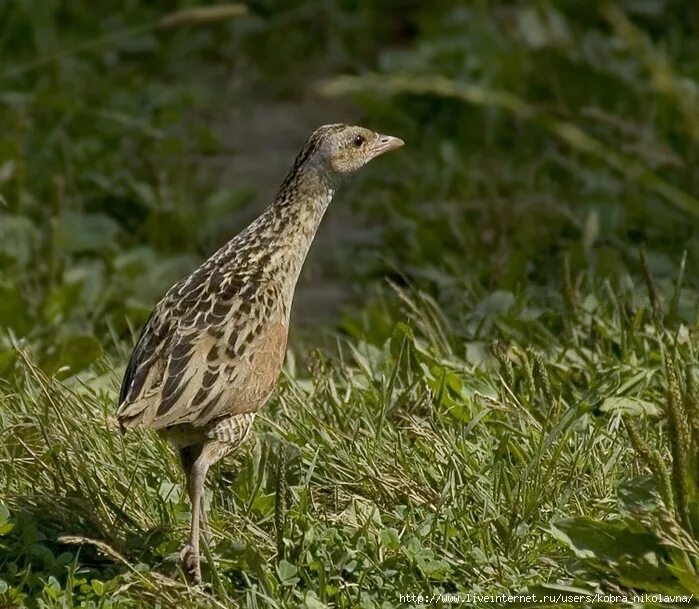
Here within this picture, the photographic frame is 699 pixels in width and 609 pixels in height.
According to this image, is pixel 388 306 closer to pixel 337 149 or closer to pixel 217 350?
pixel 337 149

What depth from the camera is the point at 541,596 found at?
4.46m

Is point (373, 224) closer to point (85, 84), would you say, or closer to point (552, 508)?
point (85, 84)

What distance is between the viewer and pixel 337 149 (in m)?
6.04

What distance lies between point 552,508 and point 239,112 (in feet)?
20.3

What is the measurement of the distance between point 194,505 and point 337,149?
1706 mm

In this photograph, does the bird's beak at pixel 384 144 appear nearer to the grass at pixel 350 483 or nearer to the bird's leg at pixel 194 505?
the grass at pixel 350 483

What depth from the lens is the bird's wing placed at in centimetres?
492

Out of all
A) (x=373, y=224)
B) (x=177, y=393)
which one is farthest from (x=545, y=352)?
(x=373, y=224)

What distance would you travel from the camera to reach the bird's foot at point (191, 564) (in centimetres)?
474

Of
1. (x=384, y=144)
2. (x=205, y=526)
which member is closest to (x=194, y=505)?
(x=205, y=526)

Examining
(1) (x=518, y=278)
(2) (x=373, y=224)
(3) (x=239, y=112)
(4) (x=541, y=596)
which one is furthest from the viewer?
(3) (x=239, y=112)

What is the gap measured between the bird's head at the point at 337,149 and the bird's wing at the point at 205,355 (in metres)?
0.69

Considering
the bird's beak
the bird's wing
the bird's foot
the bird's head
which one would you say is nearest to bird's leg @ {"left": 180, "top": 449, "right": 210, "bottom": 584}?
the bird's foot

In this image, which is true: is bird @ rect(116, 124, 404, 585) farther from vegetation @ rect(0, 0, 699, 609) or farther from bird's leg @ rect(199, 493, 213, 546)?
vegetation @ rect(0, 0, 699, 609)
